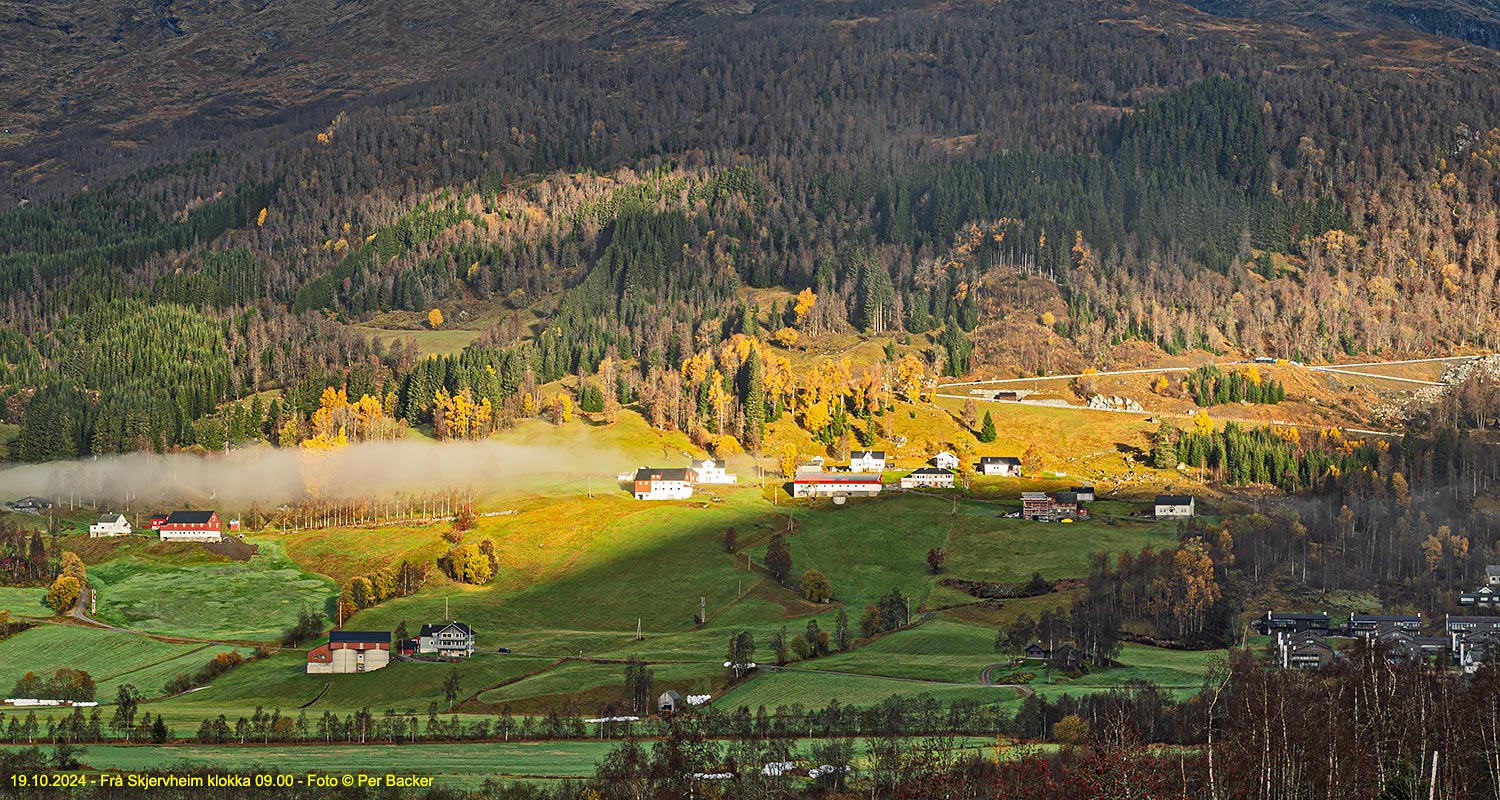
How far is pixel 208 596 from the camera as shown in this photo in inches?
7421

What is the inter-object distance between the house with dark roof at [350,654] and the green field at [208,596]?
19.8 m

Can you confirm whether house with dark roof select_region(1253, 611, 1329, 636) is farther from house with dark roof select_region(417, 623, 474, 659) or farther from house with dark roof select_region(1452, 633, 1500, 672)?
house with dark roof select_region(417, 623, 474, 659)

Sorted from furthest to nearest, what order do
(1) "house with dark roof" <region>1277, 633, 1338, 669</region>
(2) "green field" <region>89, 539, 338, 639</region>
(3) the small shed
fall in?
(2) "green field" <region>89, 539, 338, 639</region> < (1) "house with dark roof" <region>1277, 633, 1338, 669</region> < (3) the small shed

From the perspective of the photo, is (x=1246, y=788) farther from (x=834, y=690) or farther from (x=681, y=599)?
(x=681, y=599)

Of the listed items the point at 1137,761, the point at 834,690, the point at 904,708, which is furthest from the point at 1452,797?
the point at 834,690

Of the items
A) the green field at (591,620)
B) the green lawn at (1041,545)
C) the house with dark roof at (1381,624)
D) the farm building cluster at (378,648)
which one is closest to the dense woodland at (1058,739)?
the green field at (591,620)

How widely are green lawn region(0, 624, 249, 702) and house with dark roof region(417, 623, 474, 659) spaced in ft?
65.4

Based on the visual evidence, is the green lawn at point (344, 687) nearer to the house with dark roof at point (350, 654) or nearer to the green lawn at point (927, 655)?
the house with dark roof at point (350, 654)

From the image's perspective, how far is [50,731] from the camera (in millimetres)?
126625

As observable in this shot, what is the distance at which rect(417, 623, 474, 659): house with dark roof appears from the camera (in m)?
158

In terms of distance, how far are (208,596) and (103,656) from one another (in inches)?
1009

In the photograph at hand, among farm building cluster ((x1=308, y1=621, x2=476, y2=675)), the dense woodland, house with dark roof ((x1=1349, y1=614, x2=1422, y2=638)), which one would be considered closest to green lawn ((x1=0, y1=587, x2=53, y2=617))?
farm building cluster ((x1=308, y1=621, x2=476, y2=675))

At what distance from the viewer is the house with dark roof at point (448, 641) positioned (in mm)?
157875

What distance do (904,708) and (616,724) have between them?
23.2m
